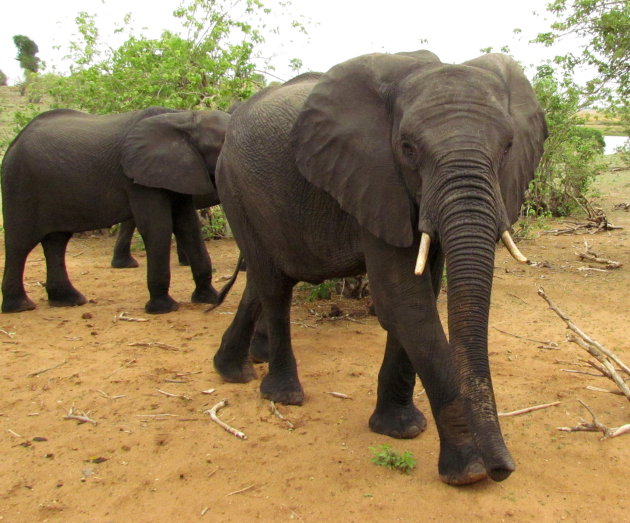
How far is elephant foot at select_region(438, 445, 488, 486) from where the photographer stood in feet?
10.4

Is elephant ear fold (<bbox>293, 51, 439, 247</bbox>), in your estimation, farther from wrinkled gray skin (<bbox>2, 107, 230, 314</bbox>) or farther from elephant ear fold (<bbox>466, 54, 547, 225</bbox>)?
wrinkled gray skin (<bbox>2, 107, 230, 314</bbox>)

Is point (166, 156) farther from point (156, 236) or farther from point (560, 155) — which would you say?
point (560, 155)

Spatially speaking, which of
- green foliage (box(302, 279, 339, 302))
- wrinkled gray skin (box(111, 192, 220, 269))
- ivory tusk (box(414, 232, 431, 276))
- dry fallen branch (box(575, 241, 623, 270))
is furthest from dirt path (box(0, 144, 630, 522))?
wrinkled gray skin (box(111, 192, 220, 269))

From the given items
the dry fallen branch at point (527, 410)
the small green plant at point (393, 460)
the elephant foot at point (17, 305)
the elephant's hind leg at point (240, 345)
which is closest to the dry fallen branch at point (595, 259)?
the dry fallen branch at point (527, 410)

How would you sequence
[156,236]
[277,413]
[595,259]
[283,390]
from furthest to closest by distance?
[595,259] → [156,236] → [283,390] → [277,413]

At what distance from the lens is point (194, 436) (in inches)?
156

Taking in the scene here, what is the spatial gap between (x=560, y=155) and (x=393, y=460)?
27.1ft

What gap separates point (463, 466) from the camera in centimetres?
318

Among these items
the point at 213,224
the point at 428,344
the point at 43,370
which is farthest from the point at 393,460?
the point at 213,224

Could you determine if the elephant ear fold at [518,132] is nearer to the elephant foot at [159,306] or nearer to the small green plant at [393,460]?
the small green plant at [393,460]

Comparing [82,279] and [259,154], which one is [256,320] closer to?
[259,154]

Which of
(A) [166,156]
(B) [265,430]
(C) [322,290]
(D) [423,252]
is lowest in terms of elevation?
(B) [265,430]

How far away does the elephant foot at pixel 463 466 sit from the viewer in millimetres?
3168

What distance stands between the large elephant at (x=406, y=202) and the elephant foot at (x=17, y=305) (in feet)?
11.9
